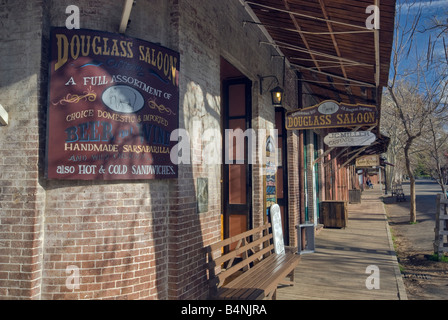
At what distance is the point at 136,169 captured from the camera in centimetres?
401

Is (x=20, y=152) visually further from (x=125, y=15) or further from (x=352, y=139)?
(x=352, y=139)

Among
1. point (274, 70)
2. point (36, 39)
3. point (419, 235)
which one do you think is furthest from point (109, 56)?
point (419, 235)

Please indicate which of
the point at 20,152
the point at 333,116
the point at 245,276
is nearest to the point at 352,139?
the point at 333,116

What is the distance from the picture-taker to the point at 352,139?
8672mm

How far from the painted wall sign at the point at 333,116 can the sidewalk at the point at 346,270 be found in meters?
3.03

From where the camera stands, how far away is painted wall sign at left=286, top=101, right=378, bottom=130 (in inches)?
284

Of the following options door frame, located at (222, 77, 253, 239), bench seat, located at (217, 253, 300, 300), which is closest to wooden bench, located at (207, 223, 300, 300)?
bench seat, located at (217, 253, 300, 300)

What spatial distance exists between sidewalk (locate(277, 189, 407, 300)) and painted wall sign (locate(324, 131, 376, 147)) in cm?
273

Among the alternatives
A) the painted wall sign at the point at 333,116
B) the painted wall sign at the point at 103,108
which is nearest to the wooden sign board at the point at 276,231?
the painted wall sign at the point at 333,116

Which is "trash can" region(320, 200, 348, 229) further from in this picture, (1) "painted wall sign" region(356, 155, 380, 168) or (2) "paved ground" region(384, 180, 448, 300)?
(1) "painted wall sign" region(356, 155, 380, 168)

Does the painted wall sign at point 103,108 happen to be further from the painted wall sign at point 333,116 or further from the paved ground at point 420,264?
the paved ground at point 420,264

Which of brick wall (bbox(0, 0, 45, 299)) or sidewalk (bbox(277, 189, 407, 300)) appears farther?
sidewalk (bbox(277, 189, 407, 300))

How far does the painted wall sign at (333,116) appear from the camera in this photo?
284 inches

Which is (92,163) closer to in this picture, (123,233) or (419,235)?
(123,233)
